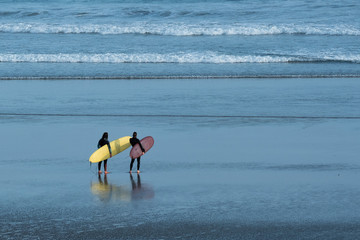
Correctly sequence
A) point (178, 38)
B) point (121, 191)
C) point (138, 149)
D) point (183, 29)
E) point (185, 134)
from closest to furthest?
point (121, 191) < point (138, 149) < point (185, 134) < point (178, 38) < point (183, 29)

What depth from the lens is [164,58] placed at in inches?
1262

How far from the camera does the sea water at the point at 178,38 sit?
95.9 feet

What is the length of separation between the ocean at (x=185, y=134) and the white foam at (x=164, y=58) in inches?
3.7

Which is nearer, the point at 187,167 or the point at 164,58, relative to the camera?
the point at 187,167

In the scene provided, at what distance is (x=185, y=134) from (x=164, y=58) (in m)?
16.2

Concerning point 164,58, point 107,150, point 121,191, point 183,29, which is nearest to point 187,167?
point 107,150

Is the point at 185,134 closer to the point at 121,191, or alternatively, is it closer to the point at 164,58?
the point at 121,191

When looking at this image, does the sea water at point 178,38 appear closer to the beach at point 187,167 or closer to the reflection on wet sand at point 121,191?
the beach at point 187,167

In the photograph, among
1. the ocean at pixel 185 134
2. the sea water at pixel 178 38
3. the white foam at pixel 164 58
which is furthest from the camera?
the white foam at pixel 164 58

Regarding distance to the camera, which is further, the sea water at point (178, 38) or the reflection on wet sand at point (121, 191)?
the sea water at point (178, 38)

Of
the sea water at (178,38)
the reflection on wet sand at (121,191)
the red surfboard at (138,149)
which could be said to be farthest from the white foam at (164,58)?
the reflection on wet sand at (121,191)

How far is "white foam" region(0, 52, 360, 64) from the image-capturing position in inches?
1239

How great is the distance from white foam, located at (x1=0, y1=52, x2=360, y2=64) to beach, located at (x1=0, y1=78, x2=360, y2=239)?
8811mm

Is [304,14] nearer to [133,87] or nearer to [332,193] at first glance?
[133,87]
